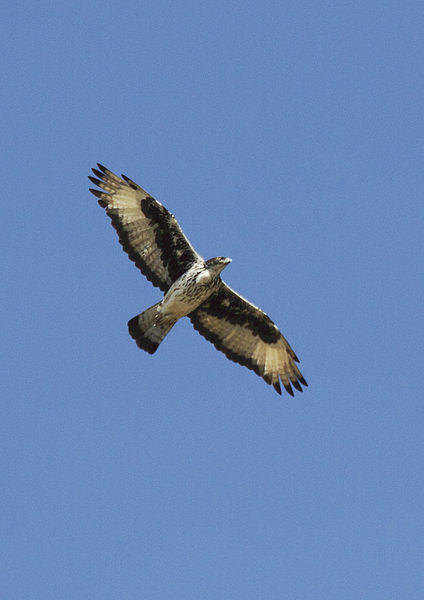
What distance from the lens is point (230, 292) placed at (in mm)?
15055

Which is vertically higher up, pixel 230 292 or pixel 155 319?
pixel 230 292

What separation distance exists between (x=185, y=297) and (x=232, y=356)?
1649mm

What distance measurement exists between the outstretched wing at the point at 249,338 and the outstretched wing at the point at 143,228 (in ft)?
2.90

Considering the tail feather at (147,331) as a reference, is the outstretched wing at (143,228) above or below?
above

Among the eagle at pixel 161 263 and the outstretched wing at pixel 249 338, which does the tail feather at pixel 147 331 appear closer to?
the eagle at pixel 161 263

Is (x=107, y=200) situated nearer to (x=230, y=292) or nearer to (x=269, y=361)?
(x=230, y=292)

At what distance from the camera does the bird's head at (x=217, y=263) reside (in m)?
14.2

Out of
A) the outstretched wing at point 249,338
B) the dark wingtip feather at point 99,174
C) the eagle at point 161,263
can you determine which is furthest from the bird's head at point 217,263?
the dark wingtip feather at point 99,174

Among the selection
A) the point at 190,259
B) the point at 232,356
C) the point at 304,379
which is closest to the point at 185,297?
the point at 190,259

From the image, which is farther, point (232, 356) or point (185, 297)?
point (232, 356)

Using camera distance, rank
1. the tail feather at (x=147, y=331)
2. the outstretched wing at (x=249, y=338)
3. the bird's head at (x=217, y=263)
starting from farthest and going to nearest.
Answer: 1. the outstretched wing at (x=249, y=338)
2. the tail feather at (x=147, y=331)
3. the bird's head at (x=217, y=263)

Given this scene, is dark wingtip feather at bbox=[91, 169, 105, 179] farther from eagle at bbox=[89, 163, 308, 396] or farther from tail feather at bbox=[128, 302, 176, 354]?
tail feather at bbox=[128, 302, 176, 354]

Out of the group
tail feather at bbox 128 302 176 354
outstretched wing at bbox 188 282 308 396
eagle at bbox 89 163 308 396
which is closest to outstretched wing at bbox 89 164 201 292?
eagle at bbox 89 163 308 396

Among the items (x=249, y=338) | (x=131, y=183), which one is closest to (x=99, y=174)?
(x=131, y=183)
